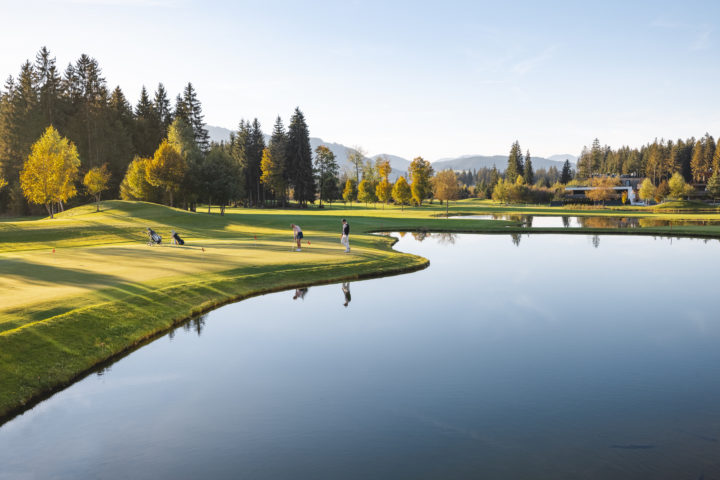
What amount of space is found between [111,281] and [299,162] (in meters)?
92.2

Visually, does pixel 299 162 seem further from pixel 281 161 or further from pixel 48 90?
pixel 48 90

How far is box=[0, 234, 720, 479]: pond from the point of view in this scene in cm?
917

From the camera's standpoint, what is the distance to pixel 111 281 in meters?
21.5

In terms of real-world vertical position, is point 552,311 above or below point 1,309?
below

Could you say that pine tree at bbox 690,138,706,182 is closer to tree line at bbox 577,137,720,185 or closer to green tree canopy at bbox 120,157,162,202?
tree line at bbox 577,137,720,185

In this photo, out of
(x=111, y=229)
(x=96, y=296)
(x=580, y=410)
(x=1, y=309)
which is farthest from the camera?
(x=111, y=229)

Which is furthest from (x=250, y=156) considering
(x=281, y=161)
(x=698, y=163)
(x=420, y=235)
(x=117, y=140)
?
(x=698, y=163)

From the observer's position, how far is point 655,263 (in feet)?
109

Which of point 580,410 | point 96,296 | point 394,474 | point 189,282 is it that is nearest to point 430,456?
point 394,474

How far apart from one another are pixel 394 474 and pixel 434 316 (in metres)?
11.2

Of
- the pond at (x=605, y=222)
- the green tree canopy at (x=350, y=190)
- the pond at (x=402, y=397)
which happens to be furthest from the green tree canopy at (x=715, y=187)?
the pond at (x=402, y=397)

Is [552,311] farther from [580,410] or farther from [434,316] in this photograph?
[580,410]

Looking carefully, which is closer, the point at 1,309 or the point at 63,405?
the point at 63,405

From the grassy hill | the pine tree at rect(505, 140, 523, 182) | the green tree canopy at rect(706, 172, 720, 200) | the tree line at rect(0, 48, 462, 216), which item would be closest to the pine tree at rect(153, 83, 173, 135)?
the tree line at rect(0, 48, 462, 216)
